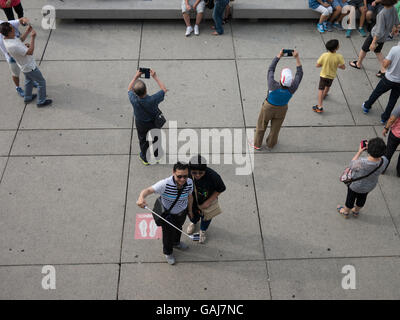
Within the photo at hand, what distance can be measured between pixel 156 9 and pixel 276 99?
14.0 feet

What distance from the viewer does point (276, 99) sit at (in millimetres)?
5844

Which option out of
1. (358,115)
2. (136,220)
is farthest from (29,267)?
(358,115)

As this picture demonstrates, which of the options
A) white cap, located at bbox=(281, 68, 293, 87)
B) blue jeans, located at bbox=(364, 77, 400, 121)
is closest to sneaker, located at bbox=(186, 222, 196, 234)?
white cap, located at bbox=(281, 68, 293, 87)

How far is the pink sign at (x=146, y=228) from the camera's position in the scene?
215 inches

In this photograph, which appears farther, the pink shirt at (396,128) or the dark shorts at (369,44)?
the dark shorts at (369,44)

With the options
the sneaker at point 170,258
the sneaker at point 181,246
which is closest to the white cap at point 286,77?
the sneaker at point 181,246

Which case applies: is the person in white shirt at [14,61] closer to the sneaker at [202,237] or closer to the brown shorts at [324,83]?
the sneaker at [202,237]

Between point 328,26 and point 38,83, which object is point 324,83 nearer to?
point 328,26

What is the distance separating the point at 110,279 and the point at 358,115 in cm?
505

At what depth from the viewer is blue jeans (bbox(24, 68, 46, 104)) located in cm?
674

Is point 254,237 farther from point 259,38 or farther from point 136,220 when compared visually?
point 259,38

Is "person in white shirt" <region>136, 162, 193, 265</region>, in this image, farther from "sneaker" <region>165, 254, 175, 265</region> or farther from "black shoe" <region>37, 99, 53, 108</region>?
"black shoe" <region>37, 99, 53, 108</region>

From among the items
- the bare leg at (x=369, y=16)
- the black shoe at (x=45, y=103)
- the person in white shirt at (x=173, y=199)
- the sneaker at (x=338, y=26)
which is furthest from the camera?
the sneaker at (x=338, y=26)

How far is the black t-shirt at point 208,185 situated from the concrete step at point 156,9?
5.45m
